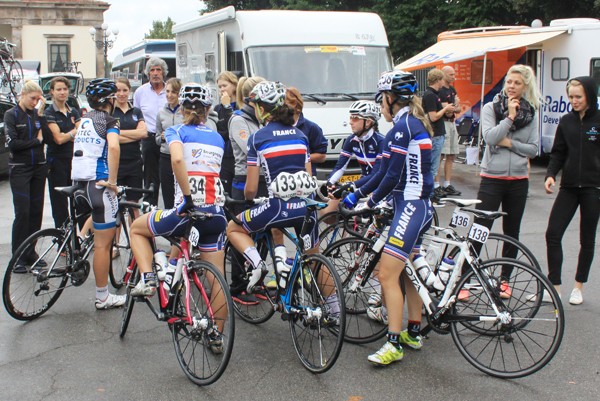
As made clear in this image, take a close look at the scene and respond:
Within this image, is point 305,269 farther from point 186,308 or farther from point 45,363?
point 45,363

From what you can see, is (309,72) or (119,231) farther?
(309,72)

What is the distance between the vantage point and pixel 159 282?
17.7 feet

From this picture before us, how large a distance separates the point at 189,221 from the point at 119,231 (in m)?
2.30

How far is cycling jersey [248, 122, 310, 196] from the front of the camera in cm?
546

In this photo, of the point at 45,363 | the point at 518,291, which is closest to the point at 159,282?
the point at 45,363

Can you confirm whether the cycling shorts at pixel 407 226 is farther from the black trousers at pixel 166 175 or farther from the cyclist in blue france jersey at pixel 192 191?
the black trousers at pixel 166 175

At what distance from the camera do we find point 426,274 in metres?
5.47

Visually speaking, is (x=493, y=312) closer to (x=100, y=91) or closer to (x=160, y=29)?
(x=100, y=91)

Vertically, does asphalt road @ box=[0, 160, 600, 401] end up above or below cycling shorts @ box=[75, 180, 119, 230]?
below

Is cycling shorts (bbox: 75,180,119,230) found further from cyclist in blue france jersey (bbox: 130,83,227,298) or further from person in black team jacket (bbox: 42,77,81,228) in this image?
person in black team jacket (bbox: 42,77,81,228)

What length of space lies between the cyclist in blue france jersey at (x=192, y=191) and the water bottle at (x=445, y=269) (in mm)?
1621

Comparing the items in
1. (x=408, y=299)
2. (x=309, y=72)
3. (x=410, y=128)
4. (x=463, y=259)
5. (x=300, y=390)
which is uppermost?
(x=309, y=72)

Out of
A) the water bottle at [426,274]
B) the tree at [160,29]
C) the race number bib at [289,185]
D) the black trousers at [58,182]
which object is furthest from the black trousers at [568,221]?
the tree at [160,29]

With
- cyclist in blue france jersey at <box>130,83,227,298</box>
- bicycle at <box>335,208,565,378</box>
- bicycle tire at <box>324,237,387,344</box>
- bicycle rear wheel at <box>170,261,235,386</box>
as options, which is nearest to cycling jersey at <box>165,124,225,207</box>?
cyclist in blue france jersey at <box>130,83,227,298</box>
